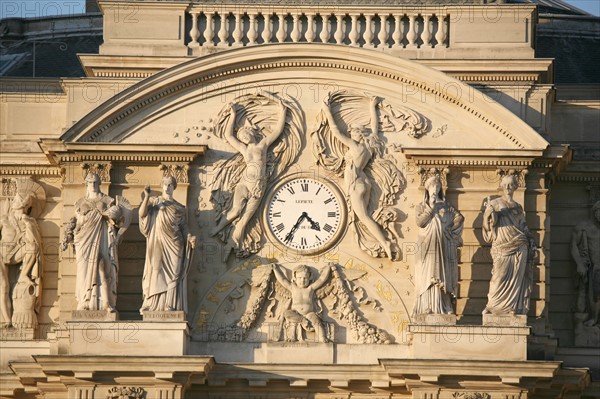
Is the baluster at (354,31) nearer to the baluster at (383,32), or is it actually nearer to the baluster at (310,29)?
the baluster at (383,32)

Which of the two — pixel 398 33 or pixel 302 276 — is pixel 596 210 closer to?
pixel 398 33

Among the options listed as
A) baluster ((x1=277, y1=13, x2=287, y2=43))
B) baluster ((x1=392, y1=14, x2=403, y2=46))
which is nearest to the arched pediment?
baluster ((x1=277, y1=13, x2=287, y2=43))

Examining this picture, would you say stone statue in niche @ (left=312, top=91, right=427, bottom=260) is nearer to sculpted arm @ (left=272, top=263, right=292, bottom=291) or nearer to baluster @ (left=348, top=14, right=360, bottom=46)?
baluster @ (left=348, top=14, right=360, bottom=46)

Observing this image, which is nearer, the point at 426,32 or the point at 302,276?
the point at 302,276

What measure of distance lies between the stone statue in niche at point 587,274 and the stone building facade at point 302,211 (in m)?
0.04

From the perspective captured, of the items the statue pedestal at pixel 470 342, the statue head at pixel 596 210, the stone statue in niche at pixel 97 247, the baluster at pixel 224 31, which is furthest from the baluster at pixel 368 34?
the statue pedestal at pixel 470 342

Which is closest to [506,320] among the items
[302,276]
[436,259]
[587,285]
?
[436,259]

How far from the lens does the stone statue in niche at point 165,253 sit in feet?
140

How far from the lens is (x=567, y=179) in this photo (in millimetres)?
44875

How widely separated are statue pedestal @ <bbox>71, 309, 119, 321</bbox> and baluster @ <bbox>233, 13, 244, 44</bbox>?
5.48 meters

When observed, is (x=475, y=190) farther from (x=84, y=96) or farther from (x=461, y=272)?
(x=84, y=96)

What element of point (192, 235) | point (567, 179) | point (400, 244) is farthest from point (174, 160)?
point (567, 179)

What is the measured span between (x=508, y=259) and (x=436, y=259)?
4.01ft

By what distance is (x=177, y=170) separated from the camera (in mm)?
43719
